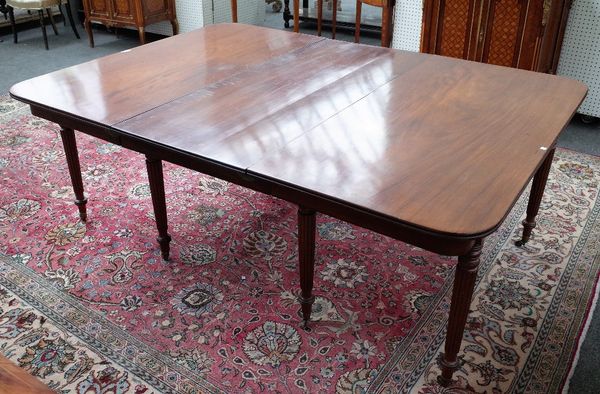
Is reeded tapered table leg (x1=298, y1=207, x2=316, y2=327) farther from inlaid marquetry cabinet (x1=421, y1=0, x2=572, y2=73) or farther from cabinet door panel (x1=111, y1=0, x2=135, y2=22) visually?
cabinet door panel (x1=111, y1=0, x2=135, y2=22)

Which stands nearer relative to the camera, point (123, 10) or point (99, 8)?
point (123, 10)

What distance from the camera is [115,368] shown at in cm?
168

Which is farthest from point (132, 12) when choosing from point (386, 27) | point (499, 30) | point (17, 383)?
point (17, 383)

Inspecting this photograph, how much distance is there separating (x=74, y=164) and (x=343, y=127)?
3.80 ft

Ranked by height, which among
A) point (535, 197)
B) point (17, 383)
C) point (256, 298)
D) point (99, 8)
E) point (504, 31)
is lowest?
point (256, 298)

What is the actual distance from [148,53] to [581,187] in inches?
79.3

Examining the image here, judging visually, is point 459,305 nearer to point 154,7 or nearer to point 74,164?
point 74,164

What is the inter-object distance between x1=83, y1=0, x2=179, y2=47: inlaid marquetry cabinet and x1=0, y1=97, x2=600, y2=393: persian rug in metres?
2.16

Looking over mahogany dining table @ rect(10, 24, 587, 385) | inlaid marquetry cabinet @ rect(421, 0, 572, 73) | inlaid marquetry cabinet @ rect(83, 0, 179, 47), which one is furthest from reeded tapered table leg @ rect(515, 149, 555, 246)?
inlaid marquetry cabinet @ rect(83, 0, 179, 47)

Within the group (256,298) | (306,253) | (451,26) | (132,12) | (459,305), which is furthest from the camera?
(132,12)

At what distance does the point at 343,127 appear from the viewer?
66.9 inches

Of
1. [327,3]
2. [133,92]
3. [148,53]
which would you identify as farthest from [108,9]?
[133,92]

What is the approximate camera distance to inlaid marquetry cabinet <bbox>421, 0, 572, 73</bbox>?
2951 mm

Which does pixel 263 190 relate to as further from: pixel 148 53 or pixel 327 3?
pixel 327 3
